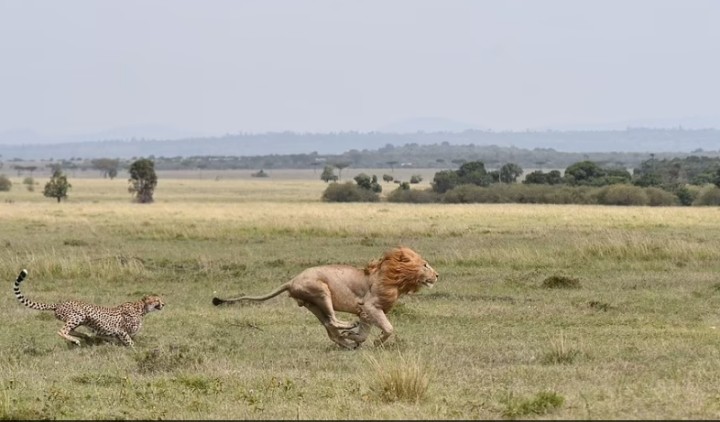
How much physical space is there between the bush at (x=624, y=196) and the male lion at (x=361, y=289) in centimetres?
5127

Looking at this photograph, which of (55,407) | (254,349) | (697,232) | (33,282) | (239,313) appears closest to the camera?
(55,407)

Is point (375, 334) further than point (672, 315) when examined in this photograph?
No

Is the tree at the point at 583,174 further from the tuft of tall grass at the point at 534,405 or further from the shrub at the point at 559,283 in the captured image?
the tuft of tall grass at the point at 534,405

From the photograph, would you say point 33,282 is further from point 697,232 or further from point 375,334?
point 697,232

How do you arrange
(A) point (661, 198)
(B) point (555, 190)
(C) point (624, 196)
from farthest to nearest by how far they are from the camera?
(B) point (555, 190) → (A) point (661, 198) → (C) point (624, 196)

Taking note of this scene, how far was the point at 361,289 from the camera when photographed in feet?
39.3

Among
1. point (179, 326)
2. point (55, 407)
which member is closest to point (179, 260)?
point (179, 326)

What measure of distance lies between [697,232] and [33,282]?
1960cm

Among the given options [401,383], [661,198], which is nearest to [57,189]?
[661,198]

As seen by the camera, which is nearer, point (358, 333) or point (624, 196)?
point (358, 333)

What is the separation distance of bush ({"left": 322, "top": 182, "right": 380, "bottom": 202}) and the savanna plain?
4324cm

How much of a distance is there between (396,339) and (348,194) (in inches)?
2399

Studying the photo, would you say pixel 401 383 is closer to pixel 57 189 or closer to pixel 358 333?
pixel 358 333

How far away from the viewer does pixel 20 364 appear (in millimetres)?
11242
